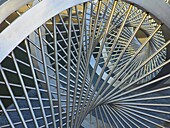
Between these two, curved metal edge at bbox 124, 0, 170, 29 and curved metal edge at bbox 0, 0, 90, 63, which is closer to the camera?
curved metal edge at bbox 0, 0, 90, 63

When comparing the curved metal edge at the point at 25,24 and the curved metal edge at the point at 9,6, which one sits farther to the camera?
the curved metal edge at the point at 9,6

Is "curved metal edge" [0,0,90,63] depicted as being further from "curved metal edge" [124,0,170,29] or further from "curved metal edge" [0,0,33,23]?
"curved metal edge" [124,0,170,29]

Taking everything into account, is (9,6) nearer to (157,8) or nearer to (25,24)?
(25,24)

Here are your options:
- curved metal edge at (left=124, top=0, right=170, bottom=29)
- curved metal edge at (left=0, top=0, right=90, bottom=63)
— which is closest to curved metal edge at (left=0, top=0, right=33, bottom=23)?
curved metal edge at (left=0, top=0, right=90, bottom=63)

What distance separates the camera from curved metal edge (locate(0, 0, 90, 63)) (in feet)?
2.06

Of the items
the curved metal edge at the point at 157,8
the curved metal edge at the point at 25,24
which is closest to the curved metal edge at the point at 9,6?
the curved metal edge at the point at 25,24

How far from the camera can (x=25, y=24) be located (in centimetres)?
65

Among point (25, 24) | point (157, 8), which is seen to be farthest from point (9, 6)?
point (157, 8)

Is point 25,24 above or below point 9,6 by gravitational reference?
below

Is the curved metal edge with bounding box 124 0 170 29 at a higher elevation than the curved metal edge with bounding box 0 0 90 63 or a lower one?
lower

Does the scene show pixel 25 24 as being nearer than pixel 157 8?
Yes

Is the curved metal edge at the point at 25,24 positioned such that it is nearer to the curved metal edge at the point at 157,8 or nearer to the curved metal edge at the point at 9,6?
the curved metal edge at the point at 9,6

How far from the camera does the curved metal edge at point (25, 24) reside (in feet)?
2.06

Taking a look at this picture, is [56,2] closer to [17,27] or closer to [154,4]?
[17,27]
